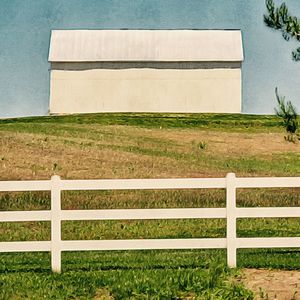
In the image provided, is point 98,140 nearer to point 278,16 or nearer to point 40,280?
point 278,16

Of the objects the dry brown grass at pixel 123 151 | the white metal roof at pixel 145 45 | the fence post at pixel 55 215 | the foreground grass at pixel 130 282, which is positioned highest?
the white metal roof at pixel 145 45

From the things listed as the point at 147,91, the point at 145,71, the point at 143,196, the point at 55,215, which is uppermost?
the point at 145,71

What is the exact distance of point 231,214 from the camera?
13727mm

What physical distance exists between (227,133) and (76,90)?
1962 centimetres

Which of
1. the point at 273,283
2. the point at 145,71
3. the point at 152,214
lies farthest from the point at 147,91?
the point at 273,283

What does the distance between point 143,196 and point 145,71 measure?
40408 mm

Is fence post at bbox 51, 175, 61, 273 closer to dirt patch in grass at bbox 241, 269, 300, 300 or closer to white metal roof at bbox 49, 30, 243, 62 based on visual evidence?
dirt patch in grass at bbox 241, 269, 300, 300

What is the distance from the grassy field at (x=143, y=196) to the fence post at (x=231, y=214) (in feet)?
1.08

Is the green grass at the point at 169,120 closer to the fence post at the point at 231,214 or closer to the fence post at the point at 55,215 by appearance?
the fence post at the point at 55,215

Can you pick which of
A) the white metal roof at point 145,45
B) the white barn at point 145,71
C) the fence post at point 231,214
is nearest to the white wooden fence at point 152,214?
the fence post at point 231,214

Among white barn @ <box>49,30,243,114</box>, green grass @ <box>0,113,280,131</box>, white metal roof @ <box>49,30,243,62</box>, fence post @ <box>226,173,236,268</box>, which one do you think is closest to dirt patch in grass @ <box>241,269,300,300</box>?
fence post @ <box>226,173,236,268</box>

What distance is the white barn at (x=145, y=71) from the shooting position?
221 feet

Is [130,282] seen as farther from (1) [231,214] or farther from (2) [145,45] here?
(2) [145,45]

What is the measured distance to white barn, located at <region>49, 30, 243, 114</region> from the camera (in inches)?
2655
